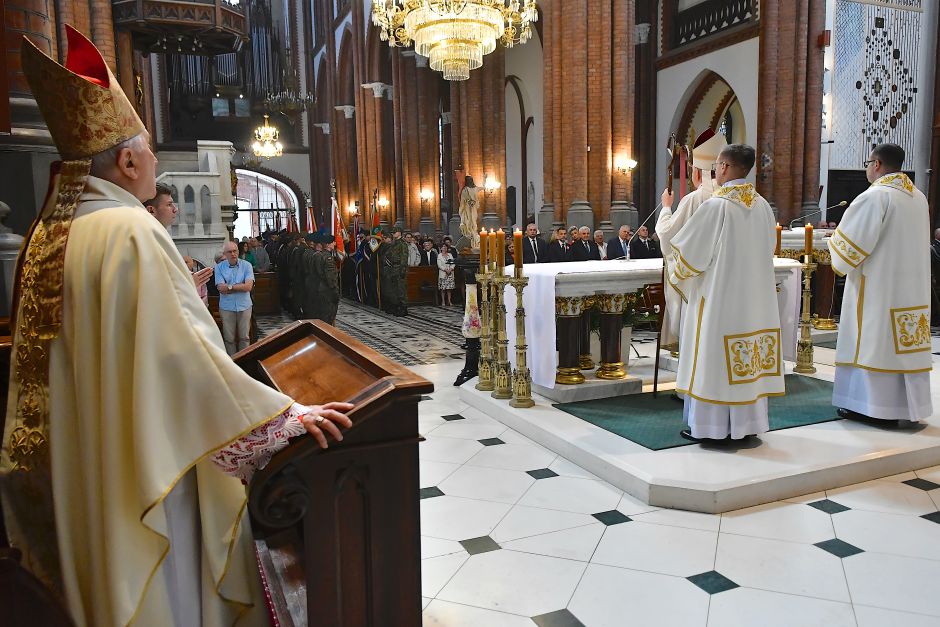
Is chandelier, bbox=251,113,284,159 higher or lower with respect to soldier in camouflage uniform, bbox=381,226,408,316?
higher

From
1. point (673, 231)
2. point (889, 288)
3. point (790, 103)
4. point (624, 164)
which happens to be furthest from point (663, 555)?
point (790, 103)

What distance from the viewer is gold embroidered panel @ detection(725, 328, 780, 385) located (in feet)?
13.9

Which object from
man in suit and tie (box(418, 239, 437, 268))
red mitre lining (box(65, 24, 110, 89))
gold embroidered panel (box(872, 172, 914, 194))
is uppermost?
red mitre lining (box(65, 24, 110, 89))

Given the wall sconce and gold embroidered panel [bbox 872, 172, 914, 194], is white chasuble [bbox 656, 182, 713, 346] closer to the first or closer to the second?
gold embroidered panel [bbox 872, 172, 914, 194]

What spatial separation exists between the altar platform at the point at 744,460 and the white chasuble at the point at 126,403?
2775 mm

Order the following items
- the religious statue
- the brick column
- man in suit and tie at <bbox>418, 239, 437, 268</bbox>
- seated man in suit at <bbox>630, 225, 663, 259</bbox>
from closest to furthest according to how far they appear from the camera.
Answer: seated man in suit at <bbox>630, 225, 663, 259</bbox>
the brick column
man in suit and tie at <bbox>418, 239, 437, 268</bbox>
the religious statue

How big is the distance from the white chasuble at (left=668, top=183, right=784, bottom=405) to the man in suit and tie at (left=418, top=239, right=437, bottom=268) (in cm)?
1061

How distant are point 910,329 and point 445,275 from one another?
1008 centimetres

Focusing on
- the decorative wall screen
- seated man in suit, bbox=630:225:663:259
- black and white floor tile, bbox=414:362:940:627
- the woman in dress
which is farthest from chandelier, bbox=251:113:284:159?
black and white floor tile, bbox=414:362:940:627

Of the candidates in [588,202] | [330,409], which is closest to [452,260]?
[588,202]

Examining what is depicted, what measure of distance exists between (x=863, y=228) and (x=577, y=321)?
2.19 meters

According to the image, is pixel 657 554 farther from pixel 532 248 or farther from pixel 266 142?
pixel 266 142

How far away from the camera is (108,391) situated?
1583 millimetres

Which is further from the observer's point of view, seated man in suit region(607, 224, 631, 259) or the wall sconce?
the wall sconce
